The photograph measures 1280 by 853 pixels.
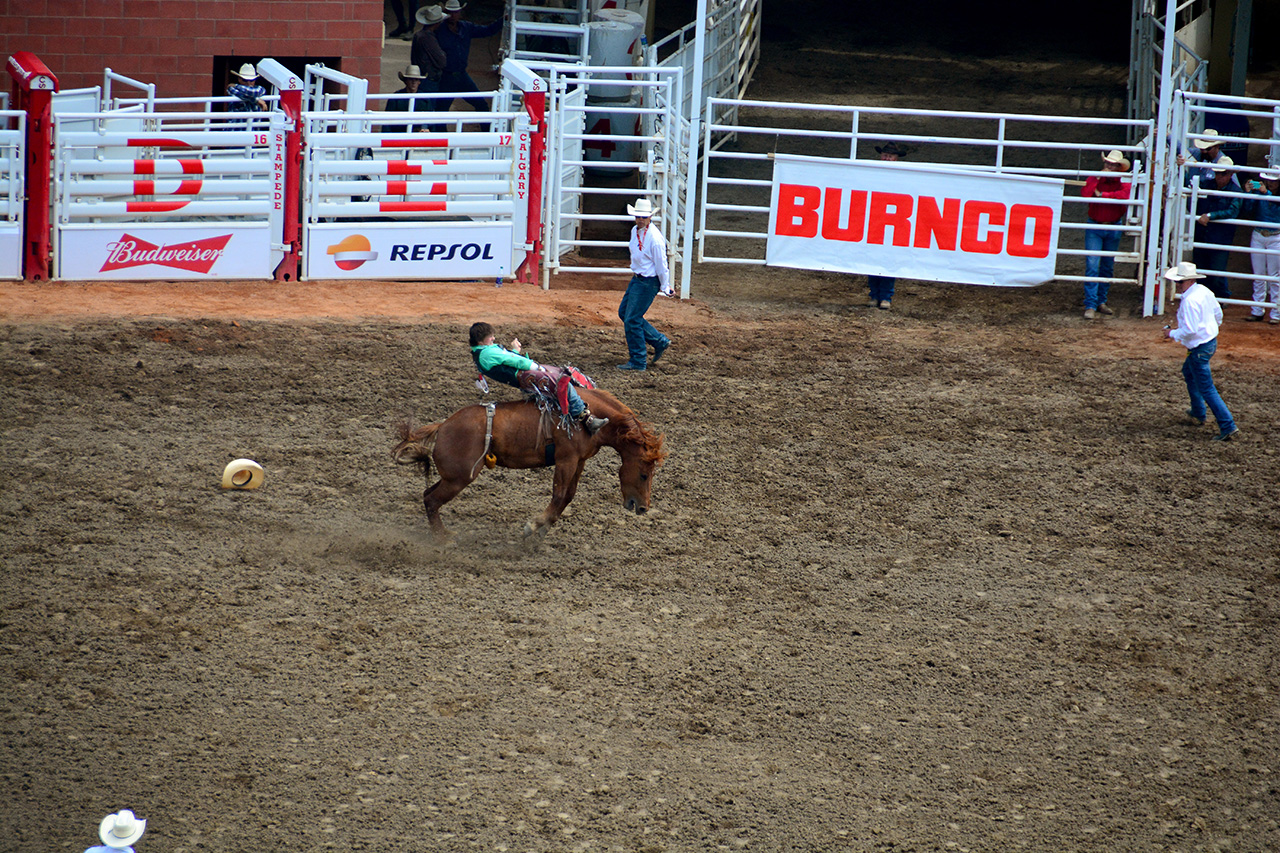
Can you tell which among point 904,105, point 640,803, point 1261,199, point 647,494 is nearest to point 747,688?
point 640,803

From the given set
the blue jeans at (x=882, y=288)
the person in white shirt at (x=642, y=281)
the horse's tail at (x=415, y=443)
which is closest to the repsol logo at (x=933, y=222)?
the blue jeans at (x=882, y=288)

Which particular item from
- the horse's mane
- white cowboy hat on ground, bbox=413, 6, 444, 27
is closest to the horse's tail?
the horse's mane

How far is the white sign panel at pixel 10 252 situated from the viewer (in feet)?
42.8

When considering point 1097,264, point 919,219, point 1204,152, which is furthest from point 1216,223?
point 919,219

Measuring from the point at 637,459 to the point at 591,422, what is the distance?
1.21ft

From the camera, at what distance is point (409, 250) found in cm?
1416

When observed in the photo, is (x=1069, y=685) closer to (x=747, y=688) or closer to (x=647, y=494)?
(x=747, y=688)

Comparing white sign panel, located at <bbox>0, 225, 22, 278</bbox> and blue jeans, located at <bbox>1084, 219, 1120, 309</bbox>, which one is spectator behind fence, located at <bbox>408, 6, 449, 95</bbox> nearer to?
white sign panel, located at <bbox>0, 225, 22, 278</bbox>

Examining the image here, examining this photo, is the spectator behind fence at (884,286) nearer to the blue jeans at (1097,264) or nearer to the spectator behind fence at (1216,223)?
the blue jeans at (1097,264)

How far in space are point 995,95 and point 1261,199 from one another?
957cm

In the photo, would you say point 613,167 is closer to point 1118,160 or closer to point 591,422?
point 1118,160

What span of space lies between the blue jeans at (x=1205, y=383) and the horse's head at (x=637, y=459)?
5.15 m

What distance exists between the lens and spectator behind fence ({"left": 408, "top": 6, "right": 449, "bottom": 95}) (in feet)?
58.2

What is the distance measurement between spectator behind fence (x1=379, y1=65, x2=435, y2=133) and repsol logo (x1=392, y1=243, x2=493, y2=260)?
189 centimetres
